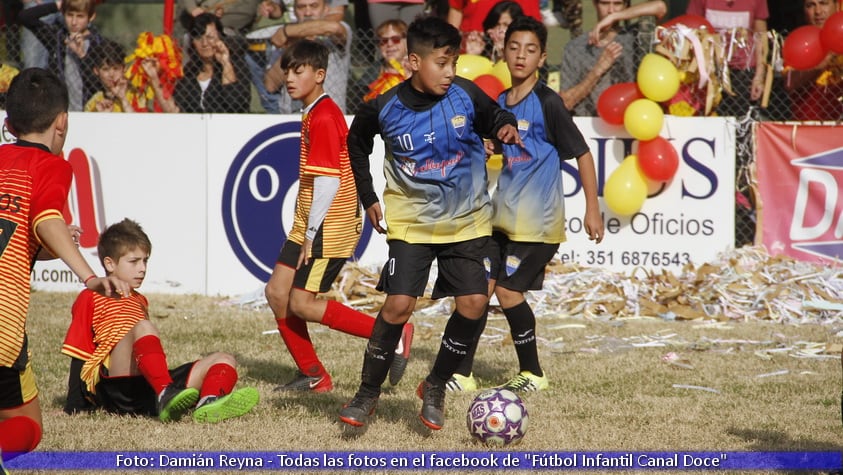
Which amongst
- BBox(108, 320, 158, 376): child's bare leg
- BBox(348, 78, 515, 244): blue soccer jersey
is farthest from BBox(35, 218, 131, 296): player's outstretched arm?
BBox(348, 78, 515, 244): blue soccer jersey

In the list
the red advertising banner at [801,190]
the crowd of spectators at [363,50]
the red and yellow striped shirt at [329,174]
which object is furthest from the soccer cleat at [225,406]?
the red advertising banner at [801,190]

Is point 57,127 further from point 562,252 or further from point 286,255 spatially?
point 562,252

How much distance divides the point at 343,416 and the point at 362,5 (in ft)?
26.0

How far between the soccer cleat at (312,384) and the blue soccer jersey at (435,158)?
153 centimetres

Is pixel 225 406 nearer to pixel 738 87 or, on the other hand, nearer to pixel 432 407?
pixel 432 407

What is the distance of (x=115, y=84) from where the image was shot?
1099 centimetres

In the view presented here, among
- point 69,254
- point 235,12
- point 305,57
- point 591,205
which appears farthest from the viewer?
point 235,12

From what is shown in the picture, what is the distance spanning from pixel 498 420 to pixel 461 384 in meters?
1.53

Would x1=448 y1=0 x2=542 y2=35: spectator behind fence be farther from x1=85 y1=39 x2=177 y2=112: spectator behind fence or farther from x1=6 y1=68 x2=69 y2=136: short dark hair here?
x1=6 y1=68 x2=69 y2=136: short dark hair

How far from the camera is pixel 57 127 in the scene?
4.35 m

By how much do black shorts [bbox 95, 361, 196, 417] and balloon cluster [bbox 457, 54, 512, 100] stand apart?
4.54 meters

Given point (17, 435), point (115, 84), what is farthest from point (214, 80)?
point (17, 435)

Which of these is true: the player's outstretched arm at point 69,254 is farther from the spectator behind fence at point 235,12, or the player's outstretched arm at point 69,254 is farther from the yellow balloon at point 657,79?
the spectator behind fence at point 235,12

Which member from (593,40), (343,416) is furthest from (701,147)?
(343,416)
